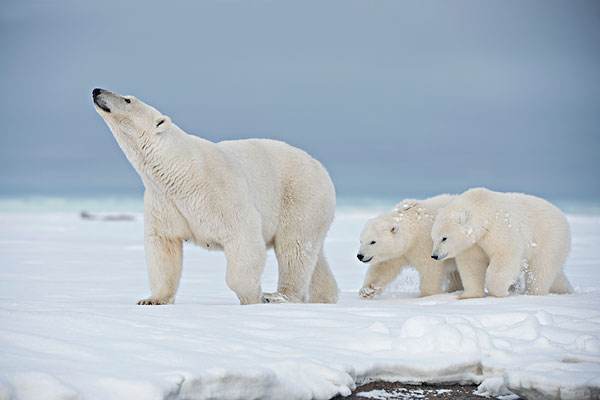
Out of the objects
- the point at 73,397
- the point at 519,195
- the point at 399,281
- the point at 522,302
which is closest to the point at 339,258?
the point at 399,281

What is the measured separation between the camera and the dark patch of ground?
403 cm

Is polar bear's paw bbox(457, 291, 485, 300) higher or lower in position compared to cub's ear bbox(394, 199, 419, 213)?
lower

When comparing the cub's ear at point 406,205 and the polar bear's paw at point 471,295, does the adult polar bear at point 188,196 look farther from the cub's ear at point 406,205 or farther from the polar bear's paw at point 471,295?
the cub's ear at point 406,205

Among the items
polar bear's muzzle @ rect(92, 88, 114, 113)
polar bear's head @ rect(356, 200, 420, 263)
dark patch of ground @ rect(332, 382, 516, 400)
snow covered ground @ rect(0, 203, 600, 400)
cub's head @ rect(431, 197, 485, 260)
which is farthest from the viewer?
polar bear's head @ rect(356, 200, 420, 263)

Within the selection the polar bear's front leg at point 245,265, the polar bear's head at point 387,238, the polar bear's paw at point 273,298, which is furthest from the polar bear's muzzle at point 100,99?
the polar bear's head at point 387,238

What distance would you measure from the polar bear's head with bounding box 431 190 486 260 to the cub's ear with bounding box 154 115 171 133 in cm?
296

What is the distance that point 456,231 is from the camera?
7664 mm

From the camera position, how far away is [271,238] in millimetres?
7418

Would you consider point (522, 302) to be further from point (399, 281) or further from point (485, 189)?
point (399, 281)

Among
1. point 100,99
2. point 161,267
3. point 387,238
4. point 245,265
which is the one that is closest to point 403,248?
point 387,238

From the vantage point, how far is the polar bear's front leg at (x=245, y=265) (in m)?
6.32

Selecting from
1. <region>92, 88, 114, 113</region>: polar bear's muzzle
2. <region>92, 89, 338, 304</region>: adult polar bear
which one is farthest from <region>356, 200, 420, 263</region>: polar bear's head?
<region>92, 88, 114, 113</region>: polar bear's muzzle

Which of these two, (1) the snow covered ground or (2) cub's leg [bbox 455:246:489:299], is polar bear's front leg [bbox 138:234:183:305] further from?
(2) cub's leg [bbox 455:246:489:299]

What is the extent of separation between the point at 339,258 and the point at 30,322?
13.3m
